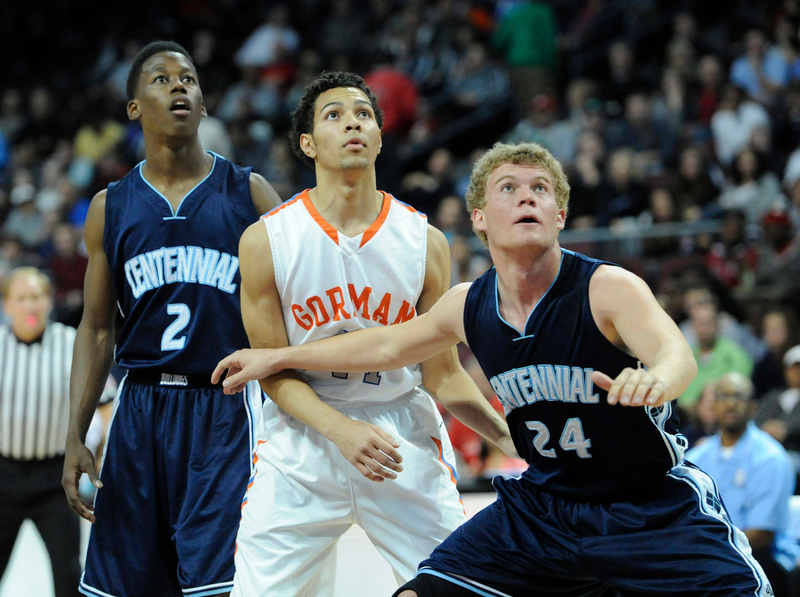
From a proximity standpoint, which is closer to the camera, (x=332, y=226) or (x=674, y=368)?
(x=674, y=368)

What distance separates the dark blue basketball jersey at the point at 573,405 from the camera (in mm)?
3002

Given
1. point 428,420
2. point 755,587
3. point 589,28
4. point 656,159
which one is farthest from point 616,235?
point 755,587

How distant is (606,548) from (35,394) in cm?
363

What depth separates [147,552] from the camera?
11.7ft

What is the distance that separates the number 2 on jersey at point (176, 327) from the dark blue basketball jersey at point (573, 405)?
3.74ft

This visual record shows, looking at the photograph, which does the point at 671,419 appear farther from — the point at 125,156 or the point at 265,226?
the point at 125,156

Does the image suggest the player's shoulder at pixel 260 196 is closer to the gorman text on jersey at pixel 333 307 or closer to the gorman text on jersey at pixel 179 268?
the gorman text on jersey at pixel 179 268

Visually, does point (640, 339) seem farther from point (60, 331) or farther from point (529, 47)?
point (529, 47)

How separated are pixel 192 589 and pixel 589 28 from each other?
33.9 ft

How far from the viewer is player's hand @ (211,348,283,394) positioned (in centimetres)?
332

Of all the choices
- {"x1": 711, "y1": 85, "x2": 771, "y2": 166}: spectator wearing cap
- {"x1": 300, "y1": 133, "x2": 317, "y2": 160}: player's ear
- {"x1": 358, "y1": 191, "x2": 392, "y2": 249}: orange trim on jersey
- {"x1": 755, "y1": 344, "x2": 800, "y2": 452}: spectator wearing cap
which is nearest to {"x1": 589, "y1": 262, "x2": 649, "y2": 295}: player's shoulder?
{"x1": 358, "y1": 191, "x2": 392, "y2": 249}: orange trim on jersey

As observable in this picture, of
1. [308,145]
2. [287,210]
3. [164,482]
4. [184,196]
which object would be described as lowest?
[164,482]

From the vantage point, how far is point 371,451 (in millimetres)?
3141

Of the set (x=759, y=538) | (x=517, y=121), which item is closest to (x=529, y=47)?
(x=517, y=121)
